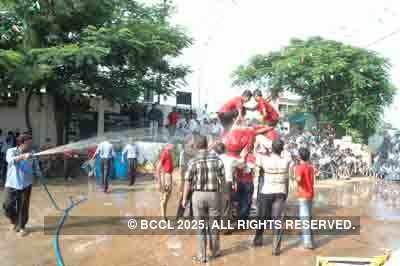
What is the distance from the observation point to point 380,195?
13.8 meters

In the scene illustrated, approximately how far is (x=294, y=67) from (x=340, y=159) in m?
5.94

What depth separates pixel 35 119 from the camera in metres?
18.8

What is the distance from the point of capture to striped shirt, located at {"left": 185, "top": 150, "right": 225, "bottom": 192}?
224 inches

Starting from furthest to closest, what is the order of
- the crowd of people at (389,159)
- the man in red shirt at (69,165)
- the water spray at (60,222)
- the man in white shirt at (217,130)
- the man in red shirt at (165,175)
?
the crowd of people at (389,159) → the man in red shirt at (69,165) → the man in white shirt at (217,130) → the man in red shirt at (165,175) → the water spray at (60,222)

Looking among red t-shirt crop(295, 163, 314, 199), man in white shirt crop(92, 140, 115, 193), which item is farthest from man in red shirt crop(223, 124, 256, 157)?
man in white shirt crop(92, 140, 115, 193)

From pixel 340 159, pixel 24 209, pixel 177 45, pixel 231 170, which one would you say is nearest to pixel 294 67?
pixel 340 159

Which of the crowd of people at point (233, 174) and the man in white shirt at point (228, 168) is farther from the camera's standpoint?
the man in white shirt at point (228, 168)

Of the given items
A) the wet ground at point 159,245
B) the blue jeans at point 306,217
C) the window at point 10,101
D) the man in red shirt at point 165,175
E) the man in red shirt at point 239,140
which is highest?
the window at point 10,101

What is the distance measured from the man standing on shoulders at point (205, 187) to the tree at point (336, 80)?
55.9ft

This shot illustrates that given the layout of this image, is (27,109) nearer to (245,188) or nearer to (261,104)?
(261,104)

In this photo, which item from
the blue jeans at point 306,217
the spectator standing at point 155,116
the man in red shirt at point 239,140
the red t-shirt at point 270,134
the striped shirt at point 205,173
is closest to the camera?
the striped shirt at point 205,173

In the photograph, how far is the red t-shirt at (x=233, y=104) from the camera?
26.5 ft

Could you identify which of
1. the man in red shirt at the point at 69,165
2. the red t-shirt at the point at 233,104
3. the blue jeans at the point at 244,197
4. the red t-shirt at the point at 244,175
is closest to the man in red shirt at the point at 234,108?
the red t-shirt at the point at 233,104

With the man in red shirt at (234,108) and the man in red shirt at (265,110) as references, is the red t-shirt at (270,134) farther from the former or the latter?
the man in red shirt at (234,108)
